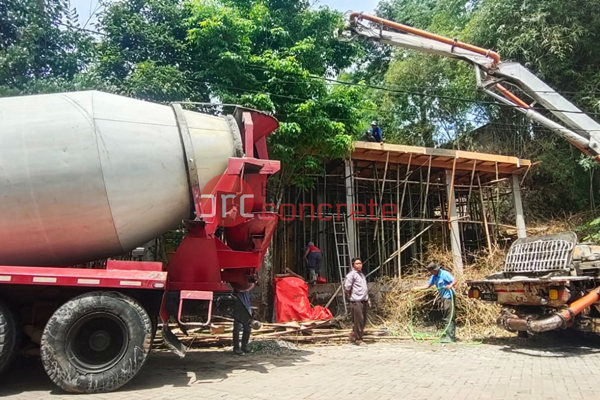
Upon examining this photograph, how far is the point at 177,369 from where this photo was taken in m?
5.66

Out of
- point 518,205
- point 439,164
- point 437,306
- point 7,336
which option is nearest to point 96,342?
point 7,336

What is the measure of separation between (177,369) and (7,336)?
203 cm

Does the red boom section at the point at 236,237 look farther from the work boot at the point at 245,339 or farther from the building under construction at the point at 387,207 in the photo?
the building under construction at the point at 387,207

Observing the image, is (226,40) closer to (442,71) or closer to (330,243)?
(330,243)

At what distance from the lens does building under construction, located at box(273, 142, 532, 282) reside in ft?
37.9

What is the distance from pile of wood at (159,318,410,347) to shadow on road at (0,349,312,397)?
0.24 metres

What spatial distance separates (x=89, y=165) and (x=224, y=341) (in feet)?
13.2

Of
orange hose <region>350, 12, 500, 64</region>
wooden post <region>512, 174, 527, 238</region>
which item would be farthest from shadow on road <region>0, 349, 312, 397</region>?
wooden post <region>512, 174, 527, 238</region>

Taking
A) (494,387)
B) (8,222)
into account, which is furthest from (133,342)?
A: (494,387)

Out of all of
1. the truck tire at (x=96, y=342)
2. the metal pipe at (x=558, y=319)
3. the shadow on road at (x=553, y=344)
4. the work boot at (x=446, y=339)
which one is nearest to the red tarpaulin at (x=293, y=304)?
the work boot at (x=446, y=339)

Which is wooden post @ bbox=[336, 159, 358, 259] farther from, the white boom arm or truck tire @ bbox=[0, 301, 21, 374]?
truck tire @ bbox=[0, 301, 21, 374]

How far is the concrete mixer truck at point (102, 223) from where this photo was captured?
178 inches

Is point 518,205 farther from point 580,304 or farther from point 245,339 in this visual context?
point 245,339

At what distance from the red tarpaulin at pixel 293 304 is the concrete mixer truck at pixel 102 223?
3.95 metres
